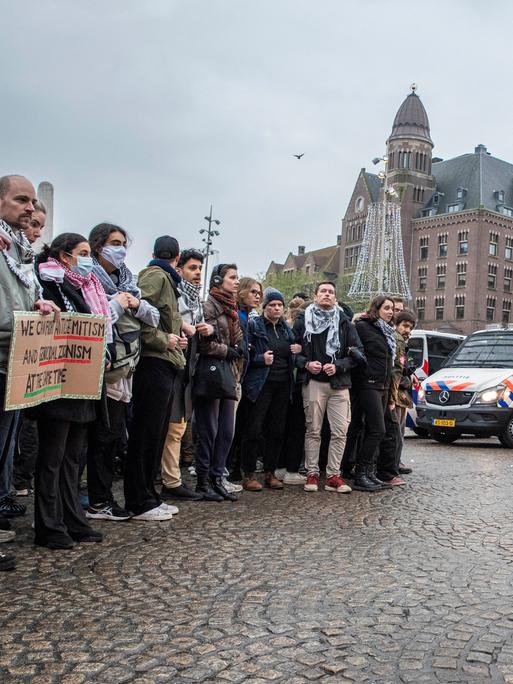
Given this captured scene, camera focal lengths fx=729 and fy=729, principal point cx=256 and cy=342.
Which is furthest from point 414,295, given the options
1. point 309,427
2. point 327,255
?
point 309,427

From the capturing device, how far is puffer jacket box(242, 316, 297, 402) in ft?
24.3

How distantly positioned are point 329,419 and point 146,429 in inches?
101

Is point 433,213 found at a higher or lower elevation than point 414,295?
higher

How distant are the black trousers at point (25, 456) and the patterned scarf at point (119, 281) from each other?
1877mm

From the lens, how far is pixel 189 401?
6.73 m

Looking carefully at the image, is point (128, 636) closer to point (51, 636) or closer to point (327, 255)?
point (51, 636)

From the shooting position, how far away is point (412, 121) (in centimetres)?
8575

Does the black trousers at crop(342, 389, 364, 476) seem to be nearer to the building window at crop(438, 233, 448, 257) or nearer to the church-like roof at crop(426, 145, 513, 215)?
the church-like roof at crop(426, 145, 513, 215)

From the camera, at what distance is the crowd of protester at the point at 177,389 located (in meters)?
4.79

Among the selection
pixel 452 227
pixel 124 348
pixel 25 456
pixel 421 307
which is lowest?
pixel 25 456

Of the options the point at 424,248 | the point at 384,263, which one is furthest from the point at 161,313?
the point at 424,248

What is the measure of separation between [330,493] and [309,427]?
74 centimetres

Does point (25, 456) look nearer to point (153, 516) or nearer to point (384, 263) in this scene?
point (153, 516)

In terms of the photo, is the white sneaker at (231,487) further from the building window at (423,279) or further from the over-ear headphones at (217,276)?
the building window at (423,279)
